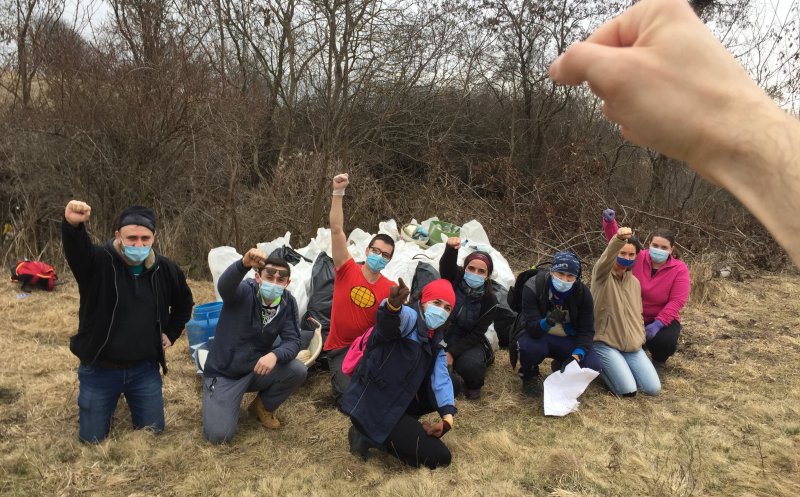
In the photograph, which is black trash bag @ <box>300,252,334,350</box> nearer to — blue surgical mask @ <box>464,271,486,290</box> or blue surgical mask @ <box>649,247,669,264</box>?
blue surgical mask @ <box>464,271,486,290</box>

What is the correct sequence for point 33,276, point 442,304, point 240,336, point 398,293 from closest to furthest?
1. point 398,293
2. point 442,304
3. point 240,336
4. point 33,276

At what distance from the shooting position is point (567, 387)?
4121mm

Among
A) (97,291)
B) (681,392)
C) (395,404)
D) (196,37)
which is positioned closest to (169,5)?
(196,37)

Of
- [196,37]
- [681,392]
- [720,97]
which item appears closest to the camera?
[720,97]

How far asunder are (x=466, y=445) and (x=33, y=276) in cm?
594

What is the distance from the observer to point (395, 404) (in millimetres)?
3400

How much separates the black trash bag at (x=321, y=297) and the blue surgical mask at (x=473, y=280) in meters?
1.32

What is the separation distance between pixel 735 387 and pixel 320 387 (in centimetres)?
353

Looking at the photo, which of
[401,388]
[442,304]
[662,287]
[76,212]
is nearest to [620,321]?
[662,287]

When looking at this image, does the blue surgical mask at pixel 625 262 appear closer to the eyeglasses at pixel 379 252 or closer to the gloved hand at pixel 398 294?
the eyeglasses at pixel 379 252

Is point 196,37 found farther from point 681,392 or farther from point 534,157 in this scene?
point 681,392

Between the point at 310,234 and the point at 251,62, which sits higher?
the point at 251,62

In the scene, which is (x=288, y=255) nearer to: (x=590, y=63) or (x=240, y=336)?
(x=240, y=336)

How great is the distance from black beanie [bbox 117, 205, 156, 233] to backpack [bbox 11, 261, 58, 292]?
14.0 feet
